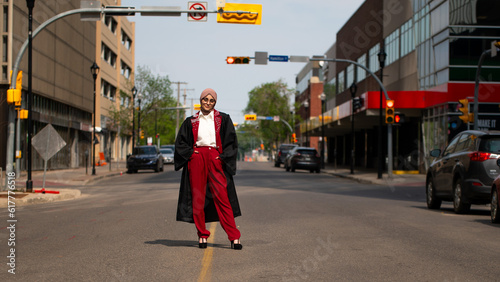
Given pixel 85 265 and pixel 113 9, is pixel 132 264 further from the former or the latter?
pixel 113 9

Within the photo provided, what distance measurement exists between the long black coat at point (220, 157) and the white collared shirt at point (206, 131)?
0.07m

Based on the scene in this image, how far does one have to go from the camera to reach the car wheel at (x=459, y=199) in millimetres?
13939

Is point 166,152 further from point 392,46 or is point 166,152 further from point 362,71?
point 392,46

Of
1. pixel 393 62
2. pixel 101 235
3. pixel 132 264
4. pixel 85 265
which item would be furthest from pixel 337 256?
pixel 393 62

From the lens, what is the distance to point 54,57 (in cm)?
3894

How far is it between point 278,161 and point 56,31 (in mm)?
23176

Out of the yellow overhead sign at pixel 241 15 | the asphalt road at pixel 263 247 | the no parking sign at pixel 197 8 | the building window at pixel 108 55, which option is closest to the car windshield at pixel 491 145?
the asphalt road at pixel 263 247

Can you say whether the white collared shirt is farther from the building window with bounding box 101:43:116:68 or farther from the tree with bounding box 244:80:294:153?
the tree with bounding box 244:80:294:153

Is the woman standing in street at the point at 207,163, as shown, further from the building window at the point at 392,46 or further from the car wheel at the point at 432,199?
the building window at the point at 392,46

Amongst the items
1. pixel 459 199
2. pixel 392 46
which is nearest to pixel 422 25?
pixel 392 46

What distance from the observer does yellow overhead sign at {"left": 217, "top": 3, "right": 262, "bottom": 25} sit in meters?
19.5

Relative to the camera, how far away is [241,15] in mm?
19672

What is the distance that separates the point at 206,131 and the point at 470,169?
25.1 ft

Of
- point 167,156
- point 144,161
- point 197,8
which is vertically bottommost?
point 144,161
